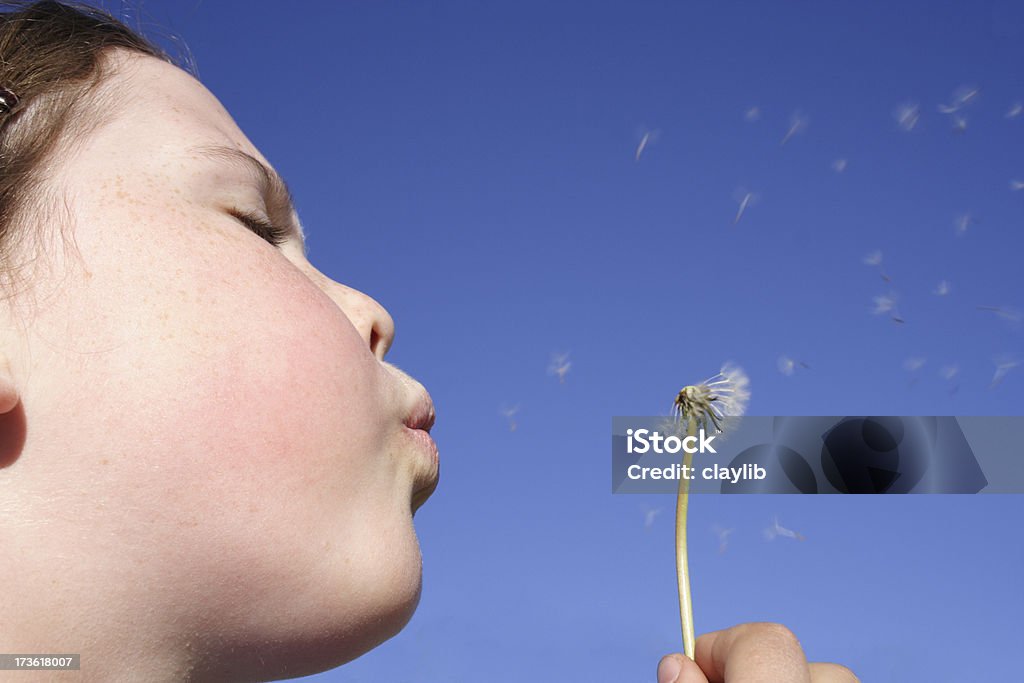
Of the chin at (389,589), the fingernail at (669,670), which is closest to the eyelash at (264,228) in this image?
the chin at (389,589)

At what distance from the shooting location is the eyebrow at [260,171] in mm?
1629

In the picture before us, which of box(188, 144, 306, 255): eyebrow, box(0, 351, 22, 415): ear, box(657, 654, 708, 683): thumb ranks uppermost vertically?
box(188, 144, 306, 255): eyebrow

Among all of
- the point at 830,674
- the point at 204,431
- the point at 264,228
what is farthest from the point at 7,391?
the point at 830,674

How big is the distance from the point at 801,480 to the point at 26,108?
3392 mm

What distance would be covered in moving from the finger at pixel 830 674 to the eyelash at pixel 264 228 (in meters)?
1.40

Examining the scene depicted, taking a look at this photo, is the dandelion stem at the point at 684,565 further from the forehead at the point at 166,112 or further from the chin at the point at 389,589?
the forehead at the point at 166,112

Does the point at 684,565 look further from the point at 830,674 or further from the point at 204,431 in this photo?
the point at 204,431

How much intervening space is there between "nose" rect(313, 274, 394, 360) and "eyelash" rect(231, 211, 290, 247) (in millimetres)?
116

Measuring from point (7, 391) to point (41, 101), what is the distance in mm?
603

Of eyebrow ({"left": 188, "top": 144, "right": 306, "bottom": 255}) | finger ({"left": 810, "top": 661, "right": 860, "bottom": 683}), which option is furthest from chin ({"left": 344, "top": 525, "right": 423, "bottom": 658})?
finger ({"left": 810, "top": 661, "right": 860, "bottom": 683})

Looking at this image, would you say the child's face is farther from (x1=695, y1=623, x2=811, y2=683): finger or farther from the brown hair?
(x1=695, y1=623, x2=811, y2=683): finger

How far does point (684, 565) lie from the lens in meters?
1.75

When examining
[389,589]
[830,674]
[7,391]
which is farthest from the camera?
[830,674]

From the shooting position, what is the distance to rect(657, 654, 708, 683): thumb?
1.79 meters
